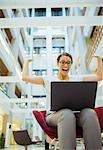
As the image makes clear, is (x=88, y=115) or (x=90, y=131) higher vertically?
(x=88, y=115)

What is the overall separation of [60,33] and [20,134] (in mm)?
22951

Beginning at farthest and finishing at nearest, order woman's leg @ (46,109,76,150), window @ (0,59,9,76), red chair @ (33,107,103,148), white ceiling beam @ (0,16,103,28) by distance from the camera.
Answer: window @ (0,59,9,76)
white ceiling beam @ (0,16,103,28)
red chair @ (33,107,103,148)
woman's leg @ (46,109,76,150)

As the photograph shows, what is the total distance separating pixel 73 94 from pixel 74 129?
0.30 m

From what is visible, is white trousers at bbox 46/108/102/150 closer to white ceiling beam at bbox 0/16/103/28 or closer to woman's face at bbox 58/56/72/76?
woman's face at bbox 58/56/72/76

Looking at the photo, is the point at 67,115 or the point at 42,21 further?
the point at 42,21

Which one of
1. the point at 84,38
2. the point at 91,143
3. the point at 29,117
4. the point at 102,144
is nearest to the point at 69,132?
the point at 91,143

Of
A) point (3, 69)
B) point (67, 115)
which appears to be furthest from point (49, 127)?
point (3, 69)

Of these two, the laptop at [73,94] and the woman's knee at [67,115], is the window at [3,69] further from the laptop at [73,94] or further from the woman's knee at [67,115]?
the woman's knee at [67,115]

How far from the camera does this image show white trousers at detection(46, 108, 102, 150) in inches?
86.1

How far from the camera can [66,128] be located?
2211mm

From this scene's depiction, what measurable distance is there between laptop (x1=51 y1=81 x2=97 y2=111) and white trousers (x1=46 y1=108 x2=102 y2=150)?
102mm

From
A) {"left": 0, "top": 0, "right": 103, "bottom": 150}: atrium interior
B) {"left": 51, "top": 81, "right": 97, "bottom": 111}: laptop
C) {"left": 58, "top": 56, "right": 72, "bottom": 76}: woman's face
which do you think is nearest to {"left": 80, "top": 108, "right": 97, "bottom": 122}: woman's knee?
{"left": 51, "top": 81, "right": 97, "bottom": 111}: laptop

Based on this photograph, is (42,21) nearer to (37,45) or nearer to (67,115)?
(67,115)

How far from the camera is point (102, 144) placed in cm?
233
